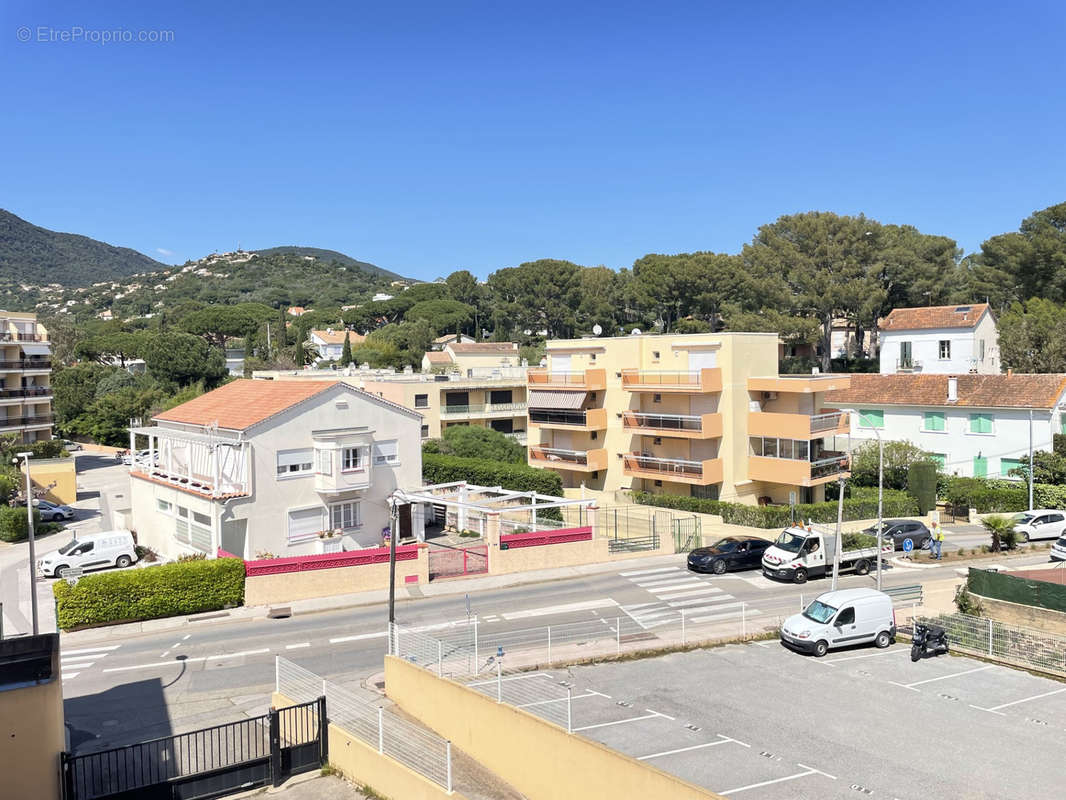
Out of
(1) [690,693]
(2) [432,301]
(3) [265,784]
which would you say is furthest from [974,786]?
(2) [432,301]

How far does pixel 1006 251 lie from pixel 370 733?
73.9 m

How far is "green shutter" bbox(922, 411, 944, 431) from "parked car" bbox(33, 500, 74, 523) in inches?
2047

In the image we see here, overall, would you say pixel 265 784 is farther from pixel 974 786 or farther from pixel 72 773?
pixel 974 786

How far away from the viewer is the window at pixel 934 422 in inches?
2053

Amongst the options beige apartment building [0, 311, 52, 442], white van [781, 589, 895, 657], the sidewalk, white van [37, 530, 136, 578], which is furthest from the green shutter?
beige apartment building [0, 311, 52, 442]

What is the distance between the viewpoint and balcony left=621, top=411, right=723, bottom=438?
44.5 m

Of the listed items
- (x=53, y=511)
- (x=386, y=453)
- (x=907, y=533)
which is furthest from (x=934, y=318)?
(x=53, y=511)

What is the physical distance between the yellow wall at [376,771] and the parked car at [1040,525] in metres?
34.3

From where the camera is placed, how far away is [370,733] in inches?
639

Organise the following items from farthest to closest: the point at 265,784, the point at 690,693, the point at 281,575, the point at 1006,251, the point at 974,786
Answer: the point at 1006,251 → the point at 281,575 → the point at 690,693 → the point at 265,784 → the point at 974,786

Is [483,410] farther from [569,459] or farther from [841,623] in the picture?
[841,623]

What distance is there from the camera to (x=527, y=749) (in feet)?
49.5

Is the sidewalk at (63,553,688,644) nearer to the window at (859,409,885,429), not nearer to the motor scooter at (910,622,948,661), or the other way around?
the motor scooter at (910,622,948,661)

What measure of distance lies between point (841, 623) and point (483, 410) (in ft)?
145
